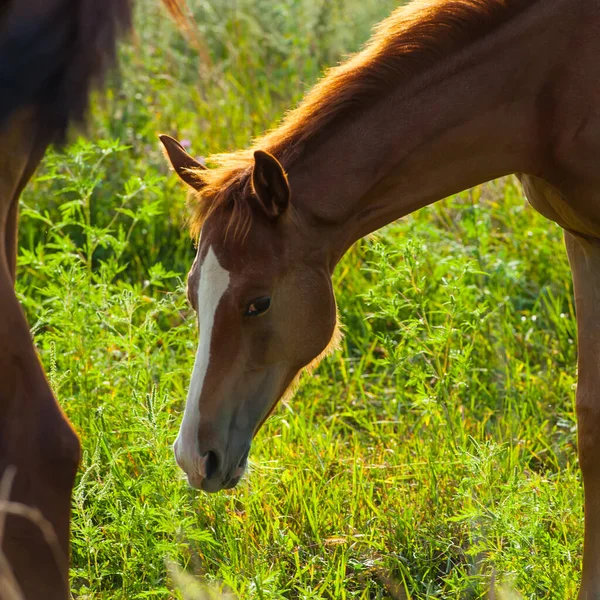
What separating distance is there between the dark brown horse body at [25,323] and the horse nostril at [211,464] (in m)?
0.46

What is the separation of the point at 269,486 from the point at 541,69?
1574 millimetres

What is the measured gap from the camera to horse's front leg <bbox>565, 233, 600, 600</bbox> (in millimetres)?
2838

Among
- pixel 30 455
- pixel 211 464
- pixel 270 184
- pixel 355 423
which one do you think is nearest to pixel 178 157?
pixel 270 184

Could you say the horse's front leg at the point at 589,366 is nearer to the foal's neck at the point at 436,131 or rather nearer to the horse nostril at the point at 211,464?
the foal's neck at the point at 436,131

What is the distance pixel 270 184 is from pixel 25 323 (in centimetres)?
72

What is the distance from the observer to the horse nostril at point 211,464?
244 centimetres

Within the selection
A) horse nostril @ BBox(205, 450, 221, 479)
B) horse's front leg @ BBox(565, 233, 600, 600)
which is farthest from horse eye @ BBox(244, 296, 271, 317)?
horse's front leg @ BBox(565, 233, 600, 600)

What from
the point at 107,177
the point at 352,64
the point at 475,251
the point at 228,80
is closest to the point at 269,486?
the point at 352,64

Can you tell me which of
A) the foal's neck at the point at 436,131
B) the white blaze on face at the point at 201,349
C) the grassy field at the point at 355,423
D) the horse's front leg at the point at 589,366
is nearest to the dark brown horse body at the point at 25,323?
the grassy field at the point at 355,423

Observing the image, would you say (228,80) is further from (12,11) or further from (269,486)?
(12,11)

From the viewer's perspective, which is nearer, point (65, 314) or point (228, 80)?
point (65, 314)

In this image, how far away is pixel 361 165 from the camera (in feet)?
8.23

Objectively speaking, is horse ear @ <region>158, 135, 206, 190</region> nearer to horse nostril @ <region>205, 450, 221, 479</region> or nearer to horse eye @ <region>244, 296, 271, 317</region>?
horse eye @ <region>244, 296, 271, 317</region>

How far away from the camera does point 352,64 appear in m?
2.59
